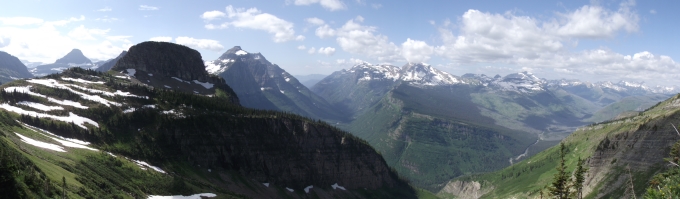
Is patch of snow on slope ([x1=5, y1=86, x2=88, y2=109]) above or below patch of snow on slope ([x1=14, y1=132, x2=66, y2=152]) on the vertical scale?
above

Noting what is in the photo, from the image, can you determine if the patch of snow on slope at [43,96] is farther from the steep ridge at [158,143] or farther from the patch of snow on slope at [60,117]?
the patch of snow on slope at [60,117]

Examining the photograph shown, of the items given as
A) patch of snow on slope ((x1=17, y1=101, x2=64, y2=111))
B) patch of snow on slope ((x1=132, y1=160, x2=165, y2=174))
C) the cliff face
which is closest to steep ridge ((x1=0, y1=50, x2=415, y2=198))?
patch of snow on slope ((x1=17, y1=101, x2=64, y2=111))

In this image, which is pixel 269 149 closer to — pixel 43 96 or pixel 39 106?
pixel 39 106

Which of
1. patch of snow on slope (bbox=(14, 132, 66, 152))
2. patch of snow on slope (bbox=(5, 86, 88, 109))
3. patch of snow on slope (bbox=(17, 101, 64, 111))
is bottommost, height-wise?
patch of snow on slope (bbox=(14, 132, 66, 152))

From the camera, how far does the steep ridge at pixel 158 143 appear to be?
82.9 metres

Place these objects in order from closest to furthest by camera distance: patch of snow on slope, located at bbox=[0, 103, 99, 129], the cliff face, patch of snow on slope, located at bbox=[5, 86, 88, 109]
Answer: patch of snow on slope, located at bbox=[0, 103, 99, 129], patch of snow on slope, located at bbox=[5, 86, 88, 109], the cliff face

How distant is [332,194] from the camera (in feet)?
596

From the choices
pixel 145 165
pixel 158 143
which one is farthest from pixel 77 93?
pixel 145 165

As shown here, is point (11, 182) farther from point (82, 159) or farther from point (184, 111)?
point (184, 111)

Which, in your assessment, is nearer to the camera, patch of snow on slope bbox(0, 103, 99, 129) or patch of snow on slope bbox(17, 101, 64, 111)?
patch of snow on slope bbox(0, 103, 99, 129)

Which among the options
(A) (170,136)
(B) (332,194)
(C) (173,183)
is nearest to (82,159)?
(C) (173,183)

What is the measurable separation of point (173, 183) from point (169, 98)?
2489 inches

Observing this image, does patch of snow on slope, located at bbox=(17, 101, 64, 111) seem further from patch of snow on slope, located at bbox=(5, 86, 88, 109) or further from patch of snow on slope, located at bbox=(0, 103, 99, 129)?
patch of snow on slope, located at bbox=(5, 86, 88, 109)

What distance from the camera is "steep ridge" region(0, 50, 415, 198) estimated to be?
82938mm
